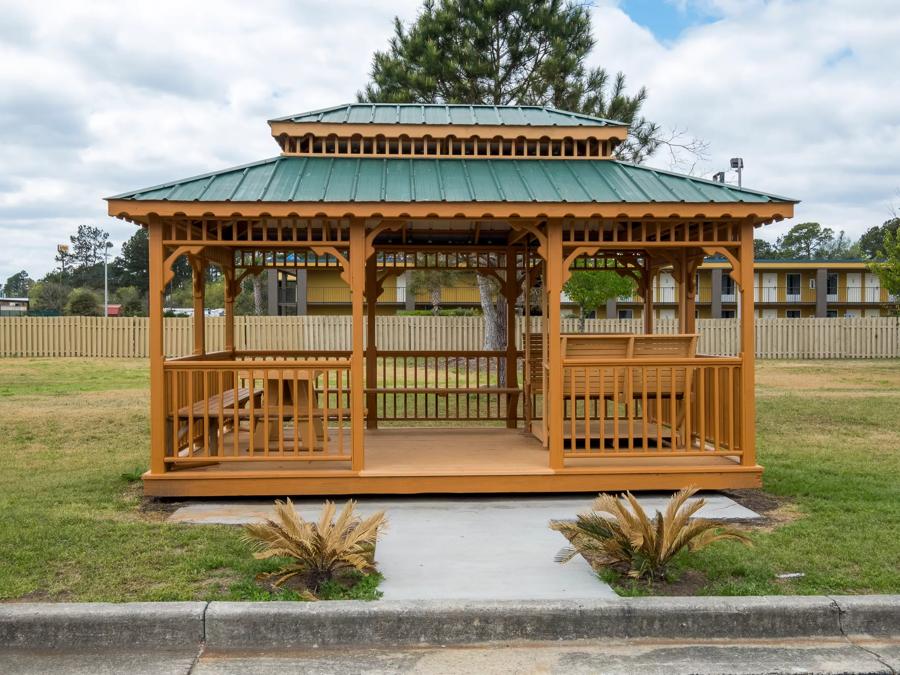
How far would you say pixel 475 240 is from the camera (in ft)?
32.6

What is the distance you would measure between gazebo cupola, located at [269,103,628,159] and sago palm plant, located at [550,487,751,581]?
4645mm

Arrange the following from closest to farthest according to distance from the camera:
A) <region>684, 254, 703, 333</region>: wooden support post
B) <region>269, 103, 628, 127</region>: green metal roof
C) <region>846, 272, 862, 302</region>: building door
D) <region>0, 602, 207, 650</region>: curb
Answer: <region>0, 602, 207, 650</region>: curb
<region>269, 103, 628, 127</region>: green metal roof
<region>684, 254, 703, 333</region>: wooden support post
<region>846, 272, 862, 302</region>: building door

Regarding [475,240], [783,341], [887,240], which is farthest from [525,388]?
[783,341]

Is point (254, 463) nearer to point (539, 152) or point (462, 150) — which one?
point (462, 150)

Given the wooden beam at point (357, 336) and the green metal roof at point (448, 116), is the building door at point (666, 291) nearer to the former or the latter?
the green metal roof at point (448, 116)

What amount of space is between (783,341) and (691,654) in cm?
2867

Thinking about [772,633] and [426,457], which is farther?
[426,457]

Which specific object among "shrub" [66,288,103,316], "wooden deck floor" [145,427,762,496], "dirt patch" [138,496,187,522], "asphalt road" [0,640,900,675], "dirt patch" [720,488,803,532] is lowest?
"asphalt road" [0,640,900,675]

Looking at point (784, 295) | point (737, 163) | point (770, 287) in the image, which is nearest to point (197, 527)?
point (737, 163)

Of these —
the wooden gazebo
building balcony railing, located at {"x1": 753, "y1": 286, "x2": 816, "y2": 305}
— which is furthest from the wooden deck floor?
building balcony railing, located at {"x1": 753, "y1": 286, "x2": 816, "y2": 305}

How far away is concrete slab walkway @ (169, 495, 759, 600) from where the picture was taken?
478 cm

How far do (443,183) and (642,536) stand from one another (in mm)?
4022

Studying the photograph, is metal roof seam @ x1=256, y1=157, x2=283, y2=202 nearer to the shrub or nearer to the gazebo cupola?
the gazebo cupola

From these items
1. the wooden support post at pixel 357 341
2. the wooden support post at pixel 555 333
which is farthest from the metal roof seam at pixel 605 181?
the wooden support post at pixel 357 341
